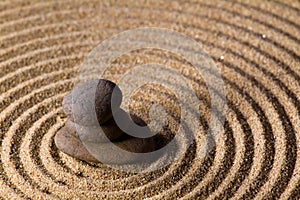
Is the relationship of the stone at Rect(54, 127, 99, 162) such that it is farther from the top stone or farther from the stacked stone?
the top stone

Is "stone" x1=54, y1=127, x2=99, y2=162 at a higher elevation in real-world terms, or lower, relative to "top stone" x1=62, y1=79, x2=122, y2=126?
lower

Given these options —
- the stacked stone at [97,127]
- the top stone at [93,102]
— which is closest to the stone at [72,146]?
the stacked stone at [97,127]

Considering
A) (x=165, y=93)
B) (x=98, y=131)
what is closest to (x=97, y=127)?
(x=98, y=131)

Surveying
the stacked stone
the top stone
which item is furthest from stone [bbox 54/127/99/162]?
the top stone

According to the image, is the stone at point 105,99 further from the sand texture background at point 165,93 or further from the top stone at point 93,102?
the sand texture background at point 165,93

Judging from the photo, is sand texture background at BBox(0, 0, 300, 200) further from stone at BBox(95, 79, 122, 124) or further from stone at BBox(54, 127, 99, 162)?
stone at BBox(95, 79, 122, 124)

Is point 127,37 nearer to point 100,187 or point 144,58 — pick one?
point 144,58
